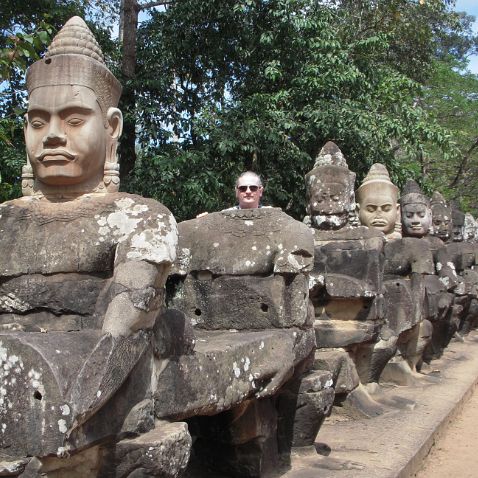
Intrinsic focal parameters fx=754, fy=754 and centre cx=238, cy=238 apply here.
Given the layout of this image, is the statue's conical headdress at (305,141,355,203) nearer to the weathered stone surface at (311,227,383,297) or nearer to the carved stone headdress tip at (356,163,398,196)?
the weathered stone surface at (311,227,383,297)

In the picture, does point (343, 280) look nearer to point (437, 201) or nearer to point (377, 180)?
point (377, 180)

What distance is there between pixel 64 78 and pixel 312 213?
12.0ft

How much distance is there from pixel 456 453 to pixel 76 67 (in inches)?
183

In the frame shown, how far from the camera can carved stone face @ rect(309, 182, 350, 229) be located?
6668 millimetres

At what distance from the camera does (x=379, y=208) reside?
848cm

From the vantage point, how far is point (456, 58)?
28.5m

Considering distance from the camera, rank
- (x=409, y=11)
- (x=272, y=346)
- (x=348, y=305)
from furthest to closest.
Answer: (x=409, y=11) → (x=348, y=305) → (x=272, y=346)

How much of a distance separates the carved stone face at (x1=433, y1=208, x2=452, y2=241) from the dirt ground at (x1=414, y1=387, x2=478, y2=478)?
16.9 feet

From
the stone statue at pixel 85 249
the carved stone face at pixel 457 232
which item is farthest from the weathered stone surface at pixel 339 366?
the carved stone face at pixel 457 232

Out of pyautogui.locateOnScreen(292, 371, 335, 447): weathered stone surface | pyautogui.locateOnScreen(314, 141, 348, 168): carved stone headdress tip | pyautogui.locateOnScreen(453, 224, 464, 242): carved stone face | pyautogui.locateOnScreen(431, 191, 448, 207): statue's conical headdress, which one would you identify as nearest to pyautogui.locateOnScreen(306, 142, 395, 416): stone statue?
pyautogui.locateOnScreen(314, 141, 348, 168): carved stone headdress tip

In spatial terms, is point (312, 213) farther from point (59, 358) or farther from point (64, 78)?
point (59, 358)

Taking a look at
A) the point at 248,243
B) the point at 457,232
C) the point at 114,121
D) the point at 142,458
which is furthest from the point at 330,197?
the point at 457,232

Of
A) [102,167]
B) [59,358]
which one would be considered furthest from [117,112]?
[59,358]

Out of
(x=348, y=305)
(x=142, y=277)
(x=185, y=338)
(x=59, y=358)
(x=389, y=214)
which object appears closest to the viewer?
(x=59, y=358)
